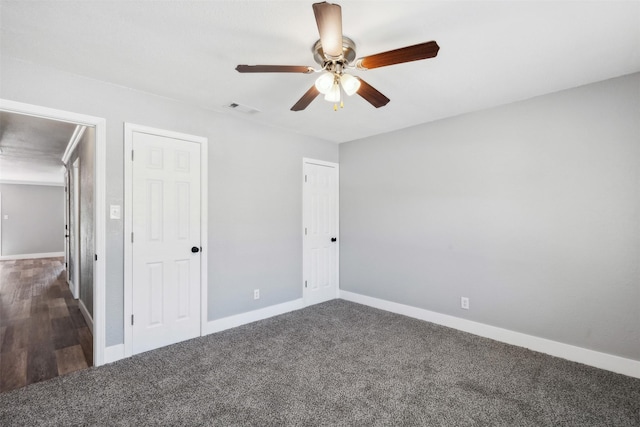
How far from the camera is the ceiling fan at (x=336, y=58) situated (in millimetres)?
1467

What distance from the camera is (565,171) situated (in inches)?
109

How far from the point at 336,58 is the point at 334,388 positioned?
2.27 metres

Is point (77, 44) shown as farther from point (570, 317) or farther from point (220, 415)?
point (570, 317)

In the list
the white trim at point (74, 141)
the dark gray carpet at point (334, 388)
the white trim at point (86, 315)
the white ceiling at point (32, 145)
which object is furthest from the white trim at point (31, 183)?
the dark gray carpet at point (334, 388)

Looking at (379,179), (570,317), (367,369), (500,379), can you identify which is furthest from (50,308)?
(570,317)

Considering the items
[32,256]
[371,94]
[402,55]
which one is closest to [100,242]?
[371,94]

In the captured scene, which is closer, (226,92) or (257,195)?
(226,92)

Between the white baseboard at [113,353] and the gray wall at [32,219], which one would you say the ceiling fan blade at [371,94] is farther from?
the gray wall at [32,219]

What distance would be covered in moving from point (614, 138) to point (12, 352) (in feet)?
18.7

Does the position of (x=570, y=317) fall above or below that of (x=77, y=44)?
below

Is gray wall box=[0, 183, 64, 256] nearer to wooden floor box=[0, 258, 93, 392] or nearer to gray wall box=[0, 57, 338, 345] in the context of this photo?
wooden floor box=[0, 258, 93, 392]

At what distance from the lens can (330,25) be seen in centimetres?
149

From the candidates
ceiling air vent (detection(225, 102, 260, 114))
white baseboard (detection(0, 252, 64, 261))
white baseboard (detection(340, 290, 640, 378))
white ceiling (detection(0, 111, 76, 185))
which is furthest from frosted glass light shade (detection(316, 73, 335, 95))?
white baseboard (detection(0, 252, 64, 261))

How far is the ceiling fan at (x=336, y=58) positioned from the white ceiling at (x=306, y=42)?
183mm
